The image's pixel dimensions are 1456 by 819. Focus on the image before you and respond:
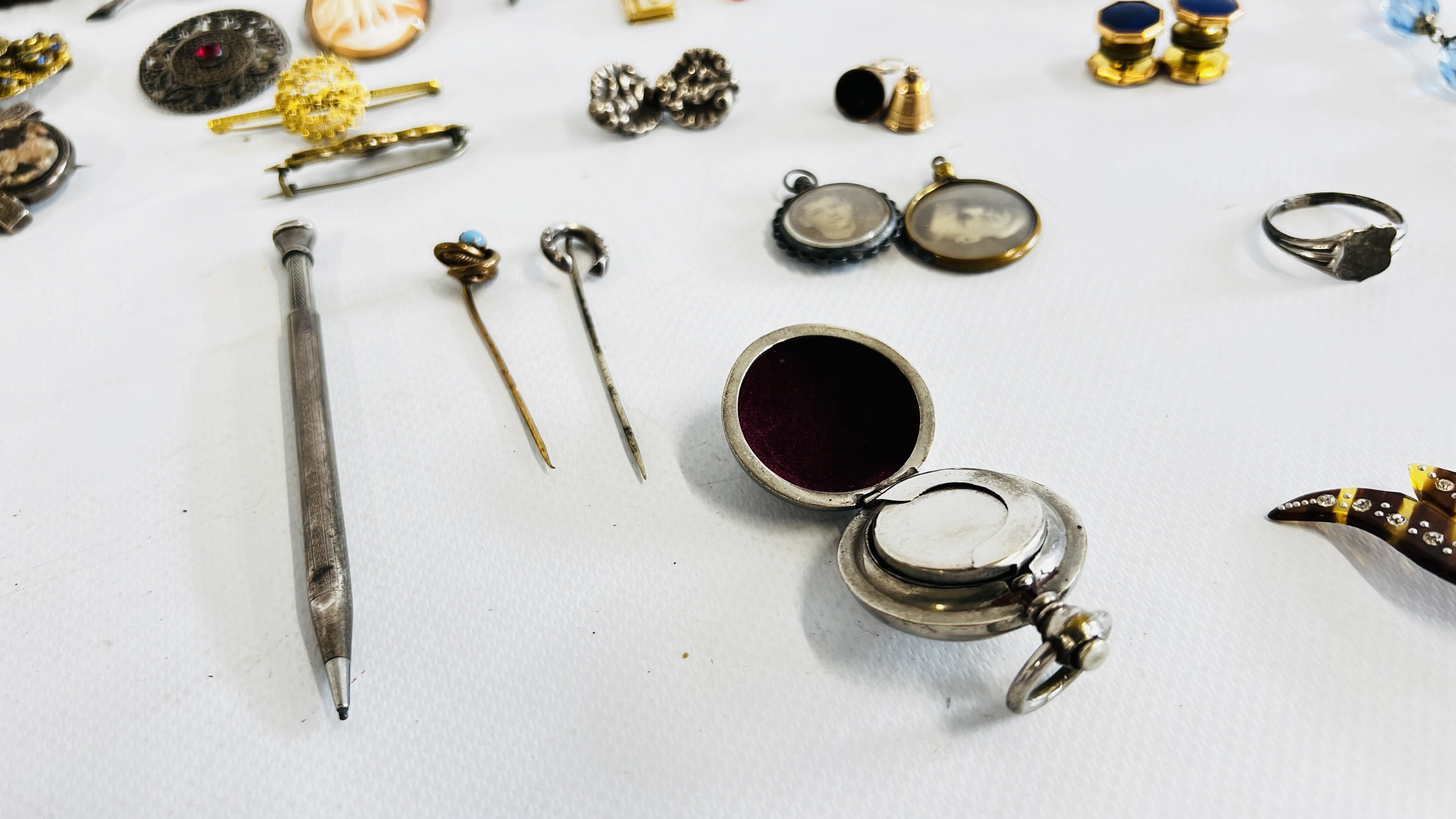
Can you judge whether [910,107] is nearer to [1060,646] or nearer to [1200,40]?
[1200,40]

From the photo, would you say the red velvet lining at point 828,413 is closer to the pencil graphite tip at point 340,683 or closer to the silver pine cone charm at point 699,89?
the pencil graphite tip at point 340,683

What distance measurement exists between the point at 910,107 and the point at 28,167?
63.9 inches

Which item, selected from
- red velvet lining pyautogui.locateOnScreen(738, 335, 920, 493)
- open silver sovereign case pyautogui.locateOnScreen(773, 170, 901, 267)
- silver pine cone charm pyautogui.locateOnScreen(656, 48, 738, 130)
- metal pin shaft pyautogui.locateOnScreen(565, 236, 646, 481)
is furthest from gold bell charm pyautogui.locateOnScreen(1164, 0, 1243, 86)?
metal pin shaft pyautogui.locateOnScreen(565, 236, 646, 481)

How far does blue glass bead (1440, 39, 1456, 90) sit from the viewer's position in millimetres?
1568

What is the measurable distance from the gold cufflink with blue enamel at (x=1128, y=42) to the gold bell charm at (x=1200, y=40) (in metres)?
0.03

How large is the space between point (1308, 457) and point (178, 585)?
142 centimetres

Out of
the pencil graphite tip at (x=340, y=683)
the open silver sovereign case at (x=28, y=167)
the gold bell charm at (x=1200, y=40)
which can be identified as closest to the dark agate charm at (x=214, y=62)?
the open silver sovereign case at (x=28, y=167)

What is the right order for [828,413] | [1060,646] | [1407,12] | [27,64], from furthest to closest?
1. [27,64]
2. [1407,12]
3. [828,413]
4. [1060,646]

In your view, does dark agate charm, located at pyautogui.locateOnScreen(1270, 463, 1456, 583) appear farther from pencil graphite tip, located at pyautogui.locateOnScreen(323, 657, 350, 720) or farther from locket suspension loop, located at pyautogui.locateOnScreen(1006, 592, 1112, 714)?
pencil graphite tip, located at pyautogui.locateOnScreen(323, 657, 350, 720)

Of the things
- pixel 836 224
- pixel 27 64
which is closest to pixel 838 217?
pixel 836 224

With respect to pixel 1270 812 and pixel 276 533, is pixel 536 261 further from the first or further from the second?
pixel 1270 812

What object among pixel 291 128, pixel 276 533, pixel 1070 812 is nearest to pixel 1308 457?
pixel 1070 812

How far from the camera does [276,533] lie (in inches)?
44.8

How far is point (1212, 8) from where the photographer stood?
1.62m
